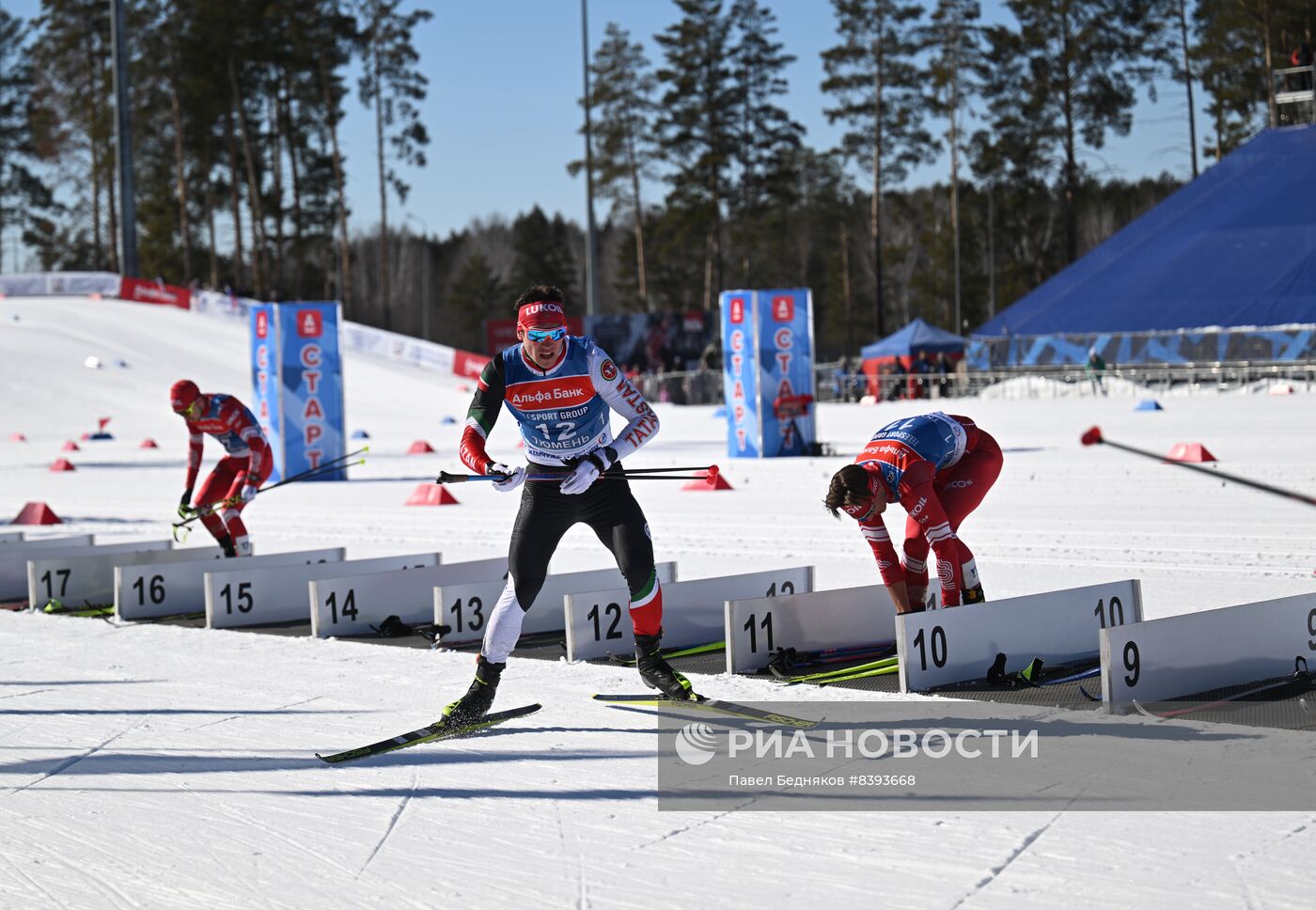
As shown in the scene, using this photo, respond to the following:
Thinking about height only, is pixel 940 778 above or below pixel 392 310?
below

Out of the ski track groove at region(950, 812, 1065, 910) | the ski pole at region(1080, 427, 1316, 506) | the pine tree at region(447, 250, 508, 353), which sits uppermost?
the pine tree at region(447, 250, 508, 353)

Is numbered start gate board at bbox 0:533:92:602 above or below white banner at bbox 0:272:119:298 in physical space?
below

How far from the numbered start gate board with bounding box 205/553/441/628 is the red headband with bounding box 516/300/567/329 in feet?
12.9

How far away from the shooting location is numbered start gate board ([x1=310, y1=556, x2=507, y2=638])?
9.87 metres

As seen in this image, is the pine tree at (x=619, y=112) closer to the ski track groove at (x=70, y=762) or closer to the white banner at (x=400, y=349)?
the white banner at (x=400, y=349)

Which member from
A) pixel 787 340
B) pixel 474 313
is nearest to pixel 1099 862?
pixel 787 340

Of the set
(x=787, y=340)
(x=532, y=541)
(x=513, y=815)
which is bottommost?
(x=513, y=815)

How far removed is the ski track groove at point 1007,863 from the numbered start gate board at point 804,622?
300 centimetres

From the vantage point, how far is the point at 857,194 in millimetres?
86438

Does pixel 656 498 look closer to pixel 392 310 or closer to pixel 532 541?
pixel 532 541

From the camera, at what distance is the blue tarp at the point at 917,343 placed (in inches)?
1622

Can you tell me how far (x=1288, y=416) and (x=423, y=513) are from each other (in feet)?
44.7

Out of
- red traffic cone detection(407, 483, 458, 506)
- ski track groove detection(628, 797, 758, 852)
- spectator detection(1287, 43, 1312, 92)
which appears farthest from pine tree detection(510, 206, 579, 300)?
ski track groove detection(628, 797, 758, 852)

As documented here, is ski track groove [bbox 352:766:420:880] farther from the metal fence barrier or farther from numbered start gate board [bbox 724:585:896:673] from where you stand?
the metal fence barrier
